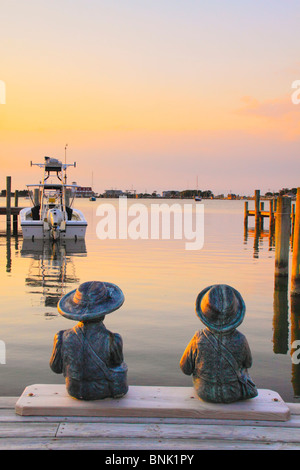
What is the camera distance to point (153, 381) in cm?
796

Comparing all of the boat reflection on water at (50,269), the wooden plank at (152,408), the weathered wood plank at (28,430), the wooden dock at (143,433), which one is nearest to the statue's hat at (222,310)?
the wooden plank at (152,408)

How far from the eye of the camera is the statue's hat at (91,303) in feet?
13.9

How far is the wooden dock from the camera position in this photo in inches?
147

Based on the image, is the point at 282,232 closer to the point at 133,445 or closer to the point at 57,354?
the point at 57,354

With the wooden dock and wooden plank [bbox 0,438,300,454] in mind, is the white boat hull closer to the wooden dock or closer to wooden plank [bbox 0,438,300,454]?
the wooden dock

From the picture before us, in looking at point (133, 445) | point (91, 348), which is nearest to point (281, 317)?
point (91, 348)

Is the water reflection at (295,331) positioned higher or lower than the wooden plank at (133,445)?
lower

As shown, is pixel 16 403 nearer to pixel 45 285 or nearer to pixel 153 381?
pixel 153 381

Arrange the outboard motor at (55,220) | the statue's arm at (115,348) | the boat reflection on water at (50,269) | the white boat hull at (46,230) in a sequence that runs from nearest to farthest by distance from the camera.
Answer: the statue's arm at (115,348), the boat reflection on water at (50,269), the outboard motor at (55,220), the white boat hull at (46,230)

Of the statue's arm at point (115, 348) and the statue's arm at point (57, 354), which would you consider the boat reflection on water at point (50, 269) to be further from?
the statue's arm at point (115, 348)

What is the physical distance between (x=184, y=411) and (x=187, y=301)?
32.0ft

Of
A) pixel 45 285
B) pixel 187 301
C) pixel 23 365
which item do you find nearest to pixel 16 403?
pixel 23 365

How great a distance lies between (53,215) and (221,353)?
24.7 metres

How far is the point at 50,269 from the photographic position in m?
20.3
